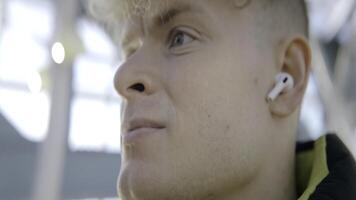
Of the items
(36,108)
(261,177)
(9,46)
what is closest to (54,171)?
(36,108)

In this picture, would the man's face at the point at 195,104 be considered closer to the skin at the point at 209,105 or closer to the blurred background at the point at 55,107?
the skin at the point at 209,105

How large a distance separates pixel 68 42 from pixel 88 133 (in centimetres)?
100

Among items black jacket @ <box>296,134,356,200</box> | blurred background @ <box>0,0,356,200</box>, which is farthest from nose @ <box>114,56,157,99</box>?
blurred background @ <box>0,0,356,200</box>

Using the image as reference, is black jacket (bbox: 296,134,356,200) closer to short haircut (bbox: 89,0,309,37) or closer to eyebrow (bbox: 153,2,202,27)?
short haircut (bbox: 89,0,309,37)

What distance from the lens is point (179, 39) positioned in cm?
94

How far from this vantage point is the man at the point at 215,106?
87 centimetres

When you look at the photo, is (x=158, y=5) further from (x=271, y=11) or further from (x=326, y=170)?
(x=326, y=170)

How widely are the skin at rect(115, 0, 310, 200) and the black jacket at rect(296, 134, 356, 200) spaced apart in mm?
60

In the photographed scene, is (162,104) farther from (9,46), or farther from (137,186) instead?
(9,46)

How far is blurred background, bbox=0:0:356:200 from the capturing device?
104 inches

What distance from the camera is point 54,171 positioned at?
8.69 feet

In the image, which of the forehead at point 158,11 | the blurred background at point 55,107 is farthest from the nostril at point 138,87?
the blurred background at point 55,107

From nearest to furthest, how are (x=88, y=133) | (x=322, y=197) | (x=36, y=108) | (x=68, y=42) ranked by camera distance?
(x=322, y=197) < (x=68, y=42) < (x=36, y=108) < (x=88, y=133)

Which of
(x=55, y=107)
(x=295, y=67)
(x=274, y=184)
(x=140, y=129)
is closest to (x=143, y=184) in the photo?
(x=140, y=129)
